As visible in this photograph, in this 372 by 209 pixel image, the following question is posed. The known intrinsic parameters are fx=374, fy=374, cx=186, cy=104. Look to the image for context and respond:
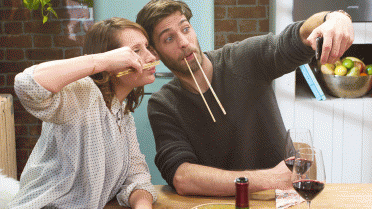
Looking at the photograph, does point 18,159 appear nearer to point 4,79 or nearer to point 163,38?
point 4,79

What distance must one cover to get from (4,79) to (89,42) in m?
2.03

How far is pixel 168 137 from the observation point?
144 centimetres

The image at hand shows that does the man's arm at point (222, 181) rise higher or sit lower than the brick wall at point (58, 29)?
lower

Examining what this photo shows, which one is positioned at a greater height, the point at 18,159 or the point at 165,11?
the point at 165,11

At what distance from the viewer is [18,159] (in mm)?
3129

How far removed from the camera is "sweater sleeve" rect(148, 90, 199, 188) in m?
1.34

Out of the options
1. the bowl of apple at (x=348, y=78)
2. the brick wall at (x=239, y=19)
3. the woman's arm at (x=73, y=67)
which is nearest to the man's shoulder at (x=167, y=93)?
the woman's arm at (x=73, y=67)

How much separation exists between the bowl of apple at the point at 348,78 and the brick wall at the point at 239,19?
798 mm

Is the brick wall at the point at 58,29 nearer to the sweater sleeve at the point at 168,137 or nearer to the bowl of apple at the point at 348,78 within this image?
the bowl of apple at the point at 348,78

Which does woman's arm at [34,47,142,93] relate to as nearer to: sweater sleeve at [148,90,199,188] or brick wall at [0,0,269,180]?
sweater sleeve at [148,90,199,188]

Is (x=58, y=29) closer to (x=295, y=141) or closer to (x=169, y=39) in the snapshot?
(x=169, y=39)


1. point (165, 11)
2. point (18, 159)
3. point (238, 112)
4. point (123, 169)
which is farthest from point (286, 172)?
point (18, 159)

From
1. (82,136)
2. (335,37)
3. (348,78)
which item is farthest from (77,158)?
(348,78)

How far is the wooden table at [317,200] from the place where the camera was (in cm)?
112
